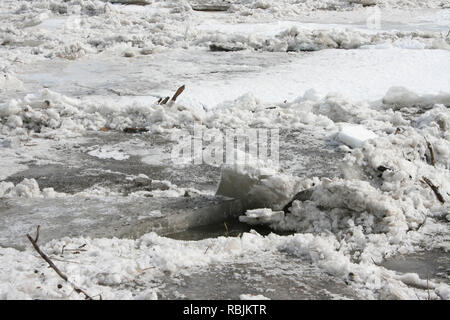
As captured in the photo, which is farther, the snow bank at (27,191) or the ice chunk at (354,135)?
the ice chunk at (354,135)

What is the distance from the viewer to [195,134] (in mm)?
4914

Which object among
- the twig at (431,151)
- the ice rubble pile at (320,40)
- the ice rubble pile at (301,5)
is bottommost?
the twig at (431,151)

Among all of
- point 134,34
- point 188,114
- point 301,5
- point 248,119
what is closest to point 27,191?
point 188,114

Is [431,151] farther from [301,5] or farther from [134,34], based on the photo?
[301,5]

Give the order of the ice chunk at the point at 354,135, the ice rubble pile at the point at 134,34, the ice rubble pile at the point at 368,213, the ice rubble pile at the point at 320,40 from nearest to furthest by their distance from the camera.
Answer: the ice rubble pile at the point at 368,213 < the ice chunk at the point at 354,135 < the ice rubble pile at the point at 320,40 < the ice rubble pile at the point at 134,34

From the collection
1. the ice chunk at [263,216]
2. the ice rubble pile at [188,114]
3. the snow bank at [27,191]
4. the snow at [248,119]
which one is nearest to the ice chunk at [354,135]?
the snow at [248,119]

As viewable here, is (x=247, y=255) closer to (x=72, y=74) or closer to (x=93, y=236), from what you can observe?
(x=93, y=236)

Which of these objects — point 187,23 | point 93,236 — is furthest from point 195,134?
point 187,23

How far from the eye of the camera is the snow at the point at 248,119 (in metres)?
2.70

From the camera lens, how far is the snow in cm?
270

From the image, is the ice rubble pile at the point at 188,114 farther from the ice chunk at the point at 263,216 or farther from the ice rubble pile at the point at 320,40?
the ice rubble pile at the point at 320,40

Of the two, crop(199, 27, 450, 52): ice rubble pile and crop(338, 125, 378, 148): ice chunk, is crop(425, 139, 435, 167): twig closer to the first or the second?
crop(338, 125, 378, 148): ice chunk

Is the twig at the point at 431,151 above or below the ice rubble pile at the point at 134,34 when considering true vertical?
below

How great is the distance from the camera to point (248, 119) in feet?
16.9
